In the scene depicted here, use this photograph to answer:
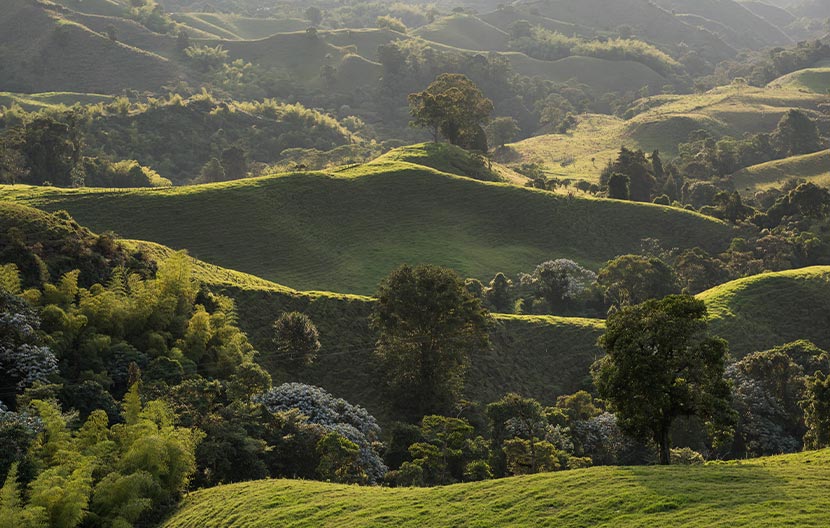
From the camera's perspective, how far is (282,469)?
49594mm

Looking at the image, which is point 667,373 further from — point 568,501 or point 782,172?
point 782,172

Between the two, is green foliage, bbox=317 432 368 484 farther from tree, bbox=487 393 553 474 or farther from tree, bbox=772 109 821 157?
tree, bbox=772 109 821 157

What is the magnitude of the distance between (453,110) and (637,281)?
54.8 meters

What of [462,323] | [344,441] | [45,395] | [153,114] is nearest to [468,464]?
[344,441]

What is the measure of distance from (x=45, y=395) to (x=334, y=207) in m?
66.9

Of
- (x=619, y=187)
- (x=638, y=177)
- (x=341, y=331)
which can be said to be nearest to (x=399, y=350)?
(x=341, y=331)

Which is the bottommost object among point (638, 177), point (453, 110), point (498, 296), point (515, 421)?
point (515, 421)

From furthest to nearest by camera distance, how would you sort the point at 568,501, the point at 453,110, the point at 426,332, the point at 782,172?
A: the point at 782,172 → the point at 453,110 → the point at 426,332 → the point at 568,501

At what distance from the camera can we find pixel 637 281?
304 ft

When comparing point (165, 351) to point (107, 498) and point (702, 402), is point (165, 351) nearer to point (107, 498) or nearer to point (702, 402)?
point (107, 498)

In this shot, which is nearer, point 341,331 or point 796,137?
point 341,331

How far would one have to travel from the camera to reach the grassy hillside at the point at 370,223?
9269 cm

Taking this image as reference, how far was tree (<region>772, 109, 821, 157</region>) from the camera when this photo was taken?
186750 mm

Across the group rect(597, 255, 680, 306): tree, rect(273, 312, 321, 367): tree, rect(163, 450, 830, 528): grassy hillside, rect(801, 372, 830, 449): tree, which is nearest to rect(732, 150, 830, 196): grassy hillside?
rect(597, 255, 680, 306): tree
